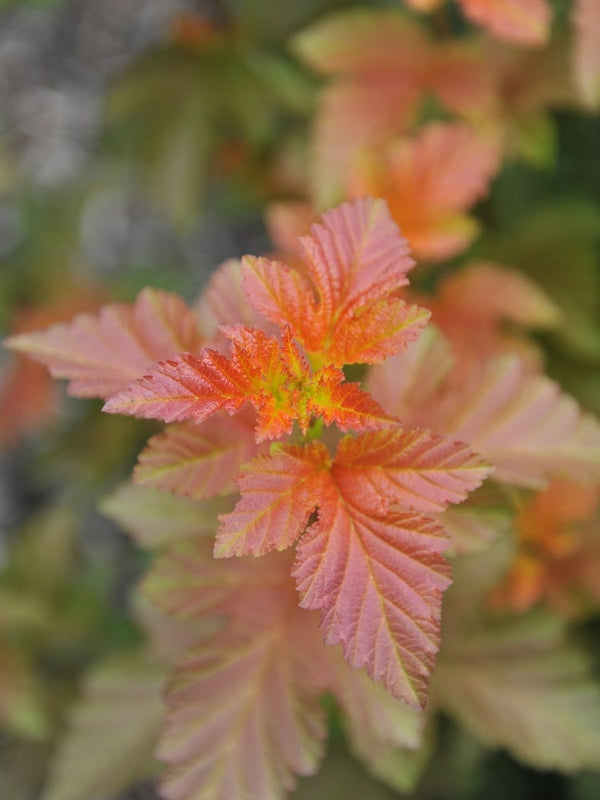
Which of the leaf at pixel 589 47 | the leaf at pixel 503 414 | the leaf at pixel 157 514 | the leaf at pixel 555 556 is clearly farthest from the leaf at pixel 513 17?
the leaf at pixel 157 514

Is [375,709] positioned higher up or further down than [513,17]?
Result: further down

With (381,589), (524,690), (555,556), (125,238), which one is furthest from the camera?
(125,238)

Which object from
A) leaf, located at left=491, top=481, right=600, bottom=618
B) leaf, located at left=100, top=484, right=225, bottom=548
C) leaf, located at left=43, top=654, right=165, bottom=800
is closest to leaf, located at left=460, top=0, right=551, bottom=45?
leaf, located at left=491, top=481, right=600, bottom=618

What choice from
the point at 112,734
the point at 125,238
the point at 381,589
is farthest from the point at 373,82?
the point at 125,238

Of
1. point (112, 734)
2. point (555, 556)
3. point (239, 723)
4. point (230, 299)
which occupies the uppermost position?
point (230, 299)

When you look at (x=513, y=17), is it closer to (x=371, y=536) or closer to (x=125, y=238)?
(x=371, y=536)

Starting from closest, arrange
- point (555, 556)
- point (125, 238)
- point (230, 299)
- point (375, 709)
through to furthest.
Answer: point (230, 299), point (375, 709), point (555, 556), point (125, 238)

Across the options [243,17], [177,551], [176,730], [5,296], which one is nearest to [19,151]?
[5,296]

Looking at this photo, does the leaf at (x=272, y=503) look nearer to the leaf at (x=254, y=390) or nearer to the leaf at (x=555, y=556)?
the leaf at (x=254, y=390)
